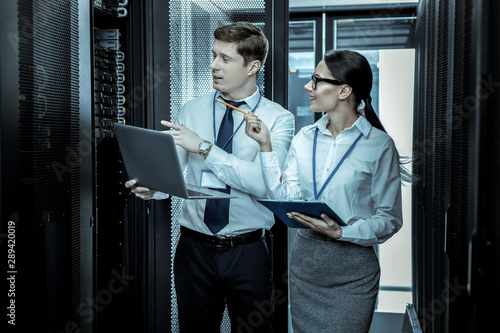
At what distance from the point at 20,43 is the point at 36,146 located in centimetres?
34

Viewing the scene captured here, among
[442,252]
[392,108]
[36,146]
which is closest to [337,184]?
[442,252]

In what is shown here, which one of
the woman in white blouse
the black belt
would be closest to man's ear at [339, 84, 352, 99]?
the woman in white blouse

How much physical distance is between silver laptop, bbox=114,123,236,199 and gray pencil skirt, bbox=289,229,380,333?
443 mm

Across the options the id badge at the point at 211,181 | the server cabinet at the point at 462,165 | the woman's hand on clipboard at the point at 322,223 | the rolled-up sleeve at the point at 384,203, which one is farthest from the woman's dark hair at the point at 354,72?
the id badge at the point at 211,181

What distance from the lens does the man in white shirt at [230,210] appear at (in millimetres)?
2104

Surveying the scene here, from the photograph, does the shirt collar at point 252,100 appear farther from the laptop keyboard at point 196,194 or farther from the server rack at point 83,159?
the laptop keyboard at point 196,194

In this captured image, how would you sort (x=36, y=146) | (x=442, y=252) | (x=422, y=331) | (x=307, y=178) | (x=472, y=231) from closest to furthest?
(x=472, y=231)
(x=36, y=146)
(x=307, y=178)
(x=442, y=252)
(x=422, y=331)

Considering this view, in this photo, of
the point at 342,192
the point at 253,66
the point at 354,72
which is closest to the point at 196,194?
the point at 342,192

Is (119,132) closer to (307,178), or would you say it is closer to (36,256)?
(36,256)

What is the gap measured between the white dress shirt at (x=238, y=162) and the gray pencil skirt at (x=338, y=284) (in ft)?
0.96

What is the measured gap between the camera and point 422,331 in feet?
9.84

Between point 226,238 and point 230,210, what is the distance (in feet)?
0.41

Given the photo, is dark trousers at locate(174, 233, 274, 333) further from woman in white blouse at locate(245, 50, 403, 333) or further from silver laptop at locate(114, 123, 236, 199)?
silver laptop at locate(114, 123, 236, 199)

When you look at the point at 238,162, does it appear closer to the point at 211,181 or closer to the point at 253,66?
the point at 211,181
